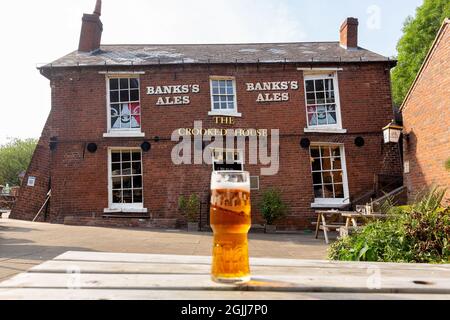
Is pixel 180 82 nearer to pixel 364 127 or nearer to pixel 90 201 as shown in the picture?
pixel 90 201

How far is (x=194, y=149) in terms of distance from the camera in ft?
41.4

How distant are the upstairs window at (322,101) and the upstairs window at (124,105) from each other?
6442 millimetres

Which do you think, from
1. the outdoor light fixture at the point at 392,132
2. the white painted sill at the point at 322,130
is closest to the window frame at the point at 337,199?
the white painted sill at the point at 322,130

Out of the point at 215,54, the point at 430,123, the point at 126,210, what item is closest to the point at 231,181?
the point at 430,123

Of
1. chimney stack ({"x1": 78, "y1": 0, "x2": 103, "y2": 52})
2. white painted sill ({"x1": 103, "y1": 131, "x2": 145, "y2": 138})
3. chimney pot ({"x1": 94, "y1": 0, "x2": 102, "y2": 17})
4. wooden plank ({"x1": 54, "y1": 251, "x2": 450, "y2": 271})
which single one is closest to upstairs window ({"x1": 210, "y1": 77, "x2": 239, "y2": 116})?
white painted sill ({"x1": 103, "y1": 131, "x2": 145, "y2": 138})

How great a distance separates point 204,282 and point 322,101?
12996mm

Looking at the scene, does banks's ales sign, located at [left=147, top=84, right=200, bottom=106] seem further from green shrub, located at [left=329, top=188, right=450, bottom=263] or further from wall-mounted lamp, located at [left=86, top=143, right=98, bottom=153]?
green shrub, located at [left=329, top=188, right=450, bottom=263]

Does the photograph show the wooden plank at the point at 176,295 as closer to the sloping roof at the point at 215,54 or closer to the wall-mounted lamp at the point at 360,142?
the wall-mounted lamp at the point at 360,142

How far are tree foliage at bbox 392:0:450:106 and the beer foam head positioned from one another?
22.5 metres

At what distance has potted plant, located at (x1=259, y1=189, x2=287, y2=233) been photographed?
1188 cm

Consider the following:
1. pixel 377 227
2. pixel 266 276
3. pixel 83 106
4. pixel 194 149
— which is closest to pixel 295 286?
pixel 266 276

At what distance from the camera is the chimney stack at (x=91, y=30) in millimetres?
14109

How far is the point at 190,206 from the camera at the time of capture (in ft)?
39.7
